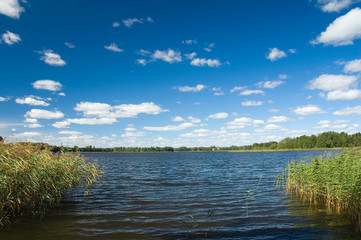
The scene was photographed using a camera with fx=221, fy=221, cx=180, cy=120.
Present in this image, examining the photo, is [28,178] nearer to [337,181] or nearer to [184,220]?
[184,220]

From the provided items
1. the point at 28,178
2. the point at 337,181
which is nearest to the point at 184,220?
the point at 28,178

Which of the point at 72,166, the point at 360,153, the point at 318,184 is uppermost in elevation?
the point at 360,153

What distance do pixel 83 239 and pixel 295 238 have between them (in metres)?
9.90

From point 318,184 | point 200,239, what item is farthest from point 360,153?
point 200,239

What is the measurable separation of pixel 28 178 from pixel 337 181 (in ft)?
58.7

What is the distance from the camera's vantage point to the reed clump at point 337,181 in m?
11.9

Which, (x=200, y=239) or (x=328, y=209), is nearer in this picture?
(x=200, y=239)

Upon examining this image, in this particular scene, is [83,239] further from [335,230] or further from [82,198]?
[335,230]

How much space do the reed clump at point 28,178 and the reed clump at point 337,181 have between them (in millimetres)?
17096

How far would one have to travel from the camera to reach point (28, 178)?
1211cm

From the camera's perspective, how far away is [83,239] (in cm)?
1038

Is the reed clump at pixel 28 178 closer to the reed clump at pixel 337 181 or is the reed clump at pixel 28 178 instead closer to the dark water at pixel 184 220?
the dark water at pixel 184 220

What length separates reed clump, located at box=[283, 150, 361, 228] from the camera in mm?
11914

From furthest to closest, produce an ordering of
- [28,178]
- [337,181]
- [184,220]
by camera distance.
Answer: [337,181] < [184,220] < [28,178]
